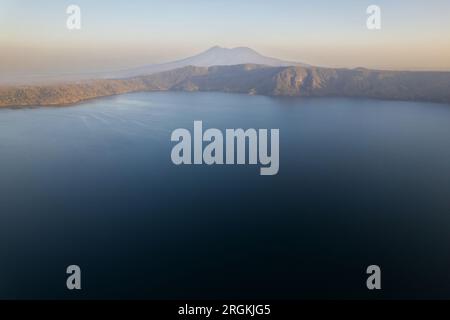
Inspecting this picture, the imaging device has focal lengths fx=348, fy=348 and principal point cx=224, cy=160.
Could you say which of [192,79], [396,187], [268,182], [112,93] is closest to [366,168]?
[396,187]

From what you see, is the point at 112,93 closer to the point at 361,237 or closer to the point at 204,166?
the point at 204,166

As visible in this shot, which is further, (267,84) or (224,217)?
(267,84)

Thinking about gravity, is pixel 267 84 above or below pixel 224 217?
above

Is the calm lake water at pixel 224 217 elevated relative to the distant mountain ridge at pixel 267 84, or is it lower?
lower

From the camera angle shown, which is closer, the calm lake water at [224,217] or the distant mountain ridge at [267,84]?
the calm lake water at [224,217]

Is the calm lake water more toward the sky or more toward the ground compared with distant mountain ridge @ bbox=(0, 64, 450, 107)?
more toward the ground
